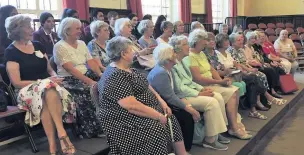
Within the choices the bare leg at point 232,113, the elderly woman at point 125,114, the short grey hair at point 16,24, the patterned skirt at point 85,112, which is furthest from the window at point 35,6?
the bare leg at point 232,113

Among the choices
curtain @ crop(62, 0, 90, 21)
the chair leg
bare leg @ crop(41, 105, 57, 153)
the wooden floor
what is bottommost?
the wooden floor

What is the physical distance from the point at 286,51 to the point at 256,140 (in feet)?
10.1

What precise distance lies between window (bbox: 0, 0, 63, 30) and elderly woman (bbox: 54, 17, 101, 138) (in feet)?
6.05

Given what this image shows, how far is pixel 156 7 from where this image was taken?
752 centimetres

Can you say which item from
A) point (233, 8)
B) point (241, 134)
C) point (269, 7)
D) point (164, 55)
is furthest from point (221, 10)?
point (164, 55)

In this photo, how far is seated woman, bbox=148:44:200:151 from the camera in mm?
2518

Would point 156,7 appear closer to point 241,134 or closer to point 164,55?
point 241,134

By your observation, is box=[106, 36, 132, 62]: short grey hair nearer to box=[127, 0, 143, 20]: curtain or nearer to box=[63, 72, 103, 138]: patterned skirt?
box=[63, 72, 103, 138]: patterned skirt

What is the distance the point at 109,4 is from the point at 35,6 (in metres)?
1.58

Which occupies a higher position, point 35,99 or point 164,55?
point 164,55

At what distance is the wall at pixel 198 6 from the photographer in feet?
29.6

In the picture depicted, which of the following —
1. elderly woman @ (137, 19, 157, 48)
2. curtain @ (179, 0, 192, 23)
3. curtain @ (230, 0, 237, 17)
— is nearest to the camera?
elderly woman @ (137, 19, 157, 48)

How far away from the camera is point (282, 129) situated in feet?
12.3

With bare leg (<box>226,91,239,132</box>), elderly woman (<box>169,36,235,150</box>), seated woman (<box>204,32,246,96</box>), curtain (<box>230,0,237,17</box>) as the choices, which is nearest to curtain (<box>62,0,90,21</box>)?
seated woman (<box>204,32,246,96</box>)
